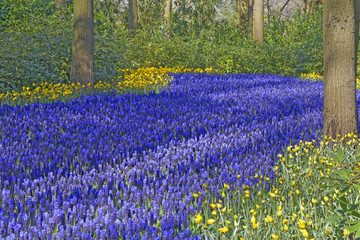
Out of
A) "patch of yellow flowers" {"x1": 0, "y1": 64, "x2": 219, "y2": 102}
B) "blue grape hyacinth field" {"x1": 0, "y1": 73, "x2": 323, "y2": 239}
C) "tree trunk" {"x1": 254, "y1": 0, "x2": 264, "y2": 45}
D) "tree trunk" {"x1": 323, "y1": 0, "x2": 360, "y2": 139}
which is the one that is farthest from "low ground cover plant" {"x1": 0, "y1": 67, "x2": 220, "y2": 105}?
"tree trunk" {"x1": 254, "y1": 0, "x2": 264, "y2": 45}

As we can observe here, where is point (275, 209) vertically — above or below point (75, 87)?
below

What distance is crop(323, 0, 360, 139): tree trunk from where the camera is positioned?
237 inches

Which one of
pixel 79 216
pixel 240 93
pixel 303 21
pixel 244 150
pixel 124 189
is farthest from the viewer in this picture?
pixel 303 21

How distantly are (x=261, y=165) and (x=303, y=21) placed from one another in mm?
22880

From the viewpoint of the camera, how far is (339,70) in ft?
20.3

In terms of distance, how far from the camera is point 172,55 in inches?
669

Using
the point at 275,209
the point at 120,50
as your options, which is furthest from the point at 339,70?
the point at 120,50

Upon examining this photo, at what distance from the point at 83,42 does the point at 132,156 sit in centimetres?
557

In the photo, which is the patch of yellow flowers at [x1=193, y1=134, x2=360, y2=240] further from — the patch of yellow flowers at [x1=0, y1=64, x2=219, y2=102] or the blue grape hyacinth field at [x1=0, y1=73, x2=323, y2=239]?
the patch of yellow flowers at [x1=0, y1=64, x2=219, y2=102]

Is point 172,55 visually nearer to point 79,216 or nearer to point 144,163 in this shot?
point 144,163

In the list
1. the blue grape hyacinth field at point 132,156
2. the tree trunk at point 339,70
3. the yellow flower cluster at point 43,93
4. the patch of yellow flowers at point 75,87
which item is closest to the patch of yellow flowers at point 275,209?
the blue grape hyacinth field at point 132,156

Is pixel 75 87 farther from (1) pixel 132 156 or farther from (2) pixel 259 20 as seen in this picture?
(2) pixel 259 20

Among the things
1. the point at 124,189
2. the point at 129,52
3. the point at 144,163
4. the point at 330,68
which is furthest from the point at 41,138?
the point at 129,52

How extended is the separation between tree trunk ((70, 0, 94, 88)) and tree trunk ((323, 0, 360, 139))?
5445mm
